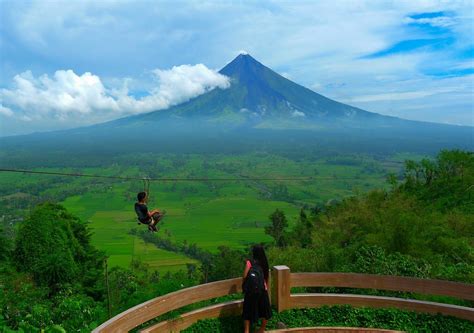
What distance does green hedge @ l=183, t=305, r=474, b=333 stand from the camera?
643 cm

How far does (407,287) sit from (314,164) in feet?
576

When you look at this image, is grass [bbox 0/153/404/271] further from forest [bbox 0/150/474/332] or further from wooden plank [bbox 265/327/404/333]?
wooden plank [bbox 265/327/404/333]

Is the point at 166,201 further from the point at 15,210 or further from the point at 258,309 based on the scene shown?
the point at 258,309

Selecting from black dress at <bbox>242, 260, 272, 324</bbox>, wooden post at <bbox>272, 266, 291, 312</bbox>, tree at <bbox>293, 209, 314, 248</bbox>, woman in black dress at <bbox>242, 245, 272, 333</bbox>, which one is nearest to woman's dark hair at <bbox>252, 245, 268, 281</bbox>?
woman in black dress at <bbox>242, 245, 272, 333</bbox>

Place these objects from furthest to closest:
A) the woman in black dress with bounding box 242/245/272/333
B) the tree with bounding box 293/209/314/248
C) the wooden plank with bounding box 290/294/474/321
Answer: the tree with bounding box 293/209/314/248 → the wooden plank with bounding box 290/294/474/321 → the woman in black dress with bounding box 242/245/272/333

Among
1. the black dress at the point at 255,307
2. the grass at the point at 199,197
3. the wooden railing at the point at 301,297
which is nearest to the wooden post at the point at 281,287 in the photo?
the wooden railing at the point at 301,297

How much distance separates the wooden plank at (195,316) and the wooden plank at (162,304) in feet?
0.54

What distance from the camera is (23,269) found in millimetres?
21547

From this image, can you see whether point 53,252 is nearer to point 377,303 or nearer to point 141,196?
point 141,196

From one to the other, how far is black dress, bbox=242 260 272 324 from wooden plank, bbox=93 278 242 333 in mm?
687

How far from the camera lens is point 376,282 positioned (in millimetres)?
7207

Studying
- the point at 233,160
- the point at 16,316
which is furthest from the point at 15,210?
the point at 233,160

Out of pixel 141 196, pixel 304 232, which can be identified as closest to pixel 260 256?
pixel 141 196

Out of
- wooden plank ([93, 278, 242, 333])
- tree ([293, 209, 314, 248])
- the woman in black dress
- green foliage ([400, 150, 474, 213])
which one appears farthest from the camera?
tree ([293, 209, 314, 248])
